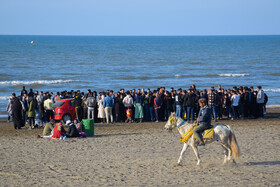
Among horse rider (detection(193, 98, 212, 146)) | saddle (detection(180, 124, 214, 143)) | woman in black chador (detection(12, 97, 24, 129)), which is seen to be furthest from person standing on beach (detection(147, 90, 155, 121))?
horse rider (detection(193, 98, 212, 146))

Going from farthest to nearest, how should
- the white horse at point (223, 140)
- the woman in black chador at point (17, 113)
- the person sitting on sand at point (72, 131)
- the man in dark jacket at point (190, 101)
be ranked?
the man in dark jacket at point (190, 101)
the woman in black chador at point (17, 113)
the person sitting on sand at point (72, 131)
the white horse at point (223, 140)

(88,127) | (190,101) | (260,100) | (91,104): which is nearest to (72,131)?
(88,127)

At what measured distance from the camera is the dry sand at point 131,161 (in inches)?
450

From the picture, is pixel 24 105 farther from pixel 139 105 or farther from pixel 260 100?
pixel 260 100

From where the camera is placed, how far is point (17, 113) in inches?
833

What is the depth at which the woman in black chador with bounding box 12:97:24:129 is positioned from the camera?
2116 centimetres

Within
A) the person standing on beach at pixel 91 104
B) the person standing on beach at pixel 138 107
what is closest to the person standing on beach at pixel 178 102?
the person standing on beach at pixel 138 107

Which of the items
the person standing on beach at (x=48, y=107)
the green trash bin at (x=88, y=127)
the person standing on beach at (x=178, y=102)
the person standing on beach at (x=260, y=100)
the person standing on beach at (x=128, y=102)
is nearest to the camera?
the green trash bin at (x=88, y=127)

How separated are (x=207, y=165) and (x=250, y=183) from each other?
2.09 m

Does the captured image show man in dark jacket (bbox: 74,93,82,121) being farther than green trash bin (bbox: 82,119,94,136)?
Yes

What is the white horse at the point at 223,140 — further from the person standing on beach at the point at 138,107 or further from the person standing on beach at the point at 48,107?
the person standing on beach at the point at 48,107

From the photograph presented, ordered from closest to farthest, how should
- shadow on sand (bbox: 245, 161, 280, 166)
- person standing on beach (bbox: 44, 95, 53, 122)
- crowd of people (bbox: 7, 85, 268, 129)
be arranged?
shadow on sand (bbox: 245, 161, 280, 166)
person standing on beach (bbox: 44, 95, 53, 122)
crowd of people (bbox: 7, 85, 268, 129)

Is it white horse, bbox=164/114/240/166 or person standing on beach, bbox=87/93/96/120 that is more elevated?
person standing on beach, bbox=87/93/96/120

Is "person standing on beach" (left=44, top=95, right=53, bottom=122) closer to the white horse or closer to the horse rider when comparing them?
the white horse
